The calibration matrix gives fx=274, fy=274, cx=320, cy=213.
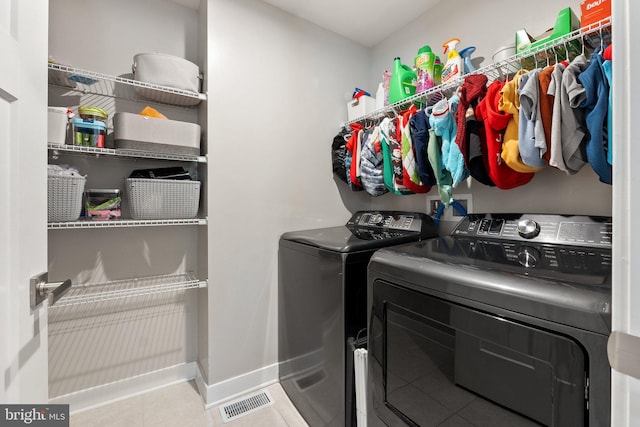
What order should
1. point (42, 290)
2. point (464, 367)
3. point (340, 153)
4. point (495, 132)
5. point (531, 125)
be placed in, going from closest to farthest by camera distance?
1. point (42, 290)
2. point (464, 367)
3. point (531, 125)
4. point (495, 132)
5. point (340, 153)

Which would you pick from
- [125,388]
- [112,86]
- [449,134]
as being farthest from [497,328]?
[112,86]

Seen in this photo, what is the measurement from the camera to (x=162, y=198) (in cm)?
157

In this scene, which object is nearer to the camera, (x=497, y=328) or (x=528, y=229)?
(x=497, y=328)

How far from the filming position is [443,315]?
89 centimetres

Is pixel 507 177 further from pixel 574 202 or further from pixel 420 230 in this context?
pixel 420 230

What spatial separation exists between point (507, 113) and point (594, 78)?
0.27m

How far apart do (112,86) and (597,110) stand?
93.0 inches

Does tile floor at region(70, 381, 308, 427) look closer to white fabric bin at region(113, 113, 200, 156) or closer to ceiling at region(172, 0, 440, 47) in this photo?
white fabric bin at region(113, 113, 200, 156)

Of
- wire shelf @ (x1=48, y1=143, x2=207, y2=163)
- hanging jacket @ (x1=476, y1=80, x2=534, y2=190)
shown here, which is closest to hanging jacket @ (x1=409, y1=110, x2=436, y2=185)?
hanging jacket @ (x1=476, y1=80, x2=534, y2=190)

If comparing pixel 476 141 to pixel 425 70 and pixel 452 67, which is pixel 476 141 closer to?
pixel 452 67

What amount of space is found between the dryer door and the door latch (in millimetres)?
1009

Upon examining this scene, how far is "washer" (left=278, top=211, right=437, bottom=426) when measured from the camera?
1.31 meters

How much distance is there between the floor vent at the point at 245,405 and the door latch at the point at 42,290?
1.29 m

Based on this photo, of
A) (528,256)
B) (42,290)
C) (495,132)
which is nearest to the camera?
(42,290)
